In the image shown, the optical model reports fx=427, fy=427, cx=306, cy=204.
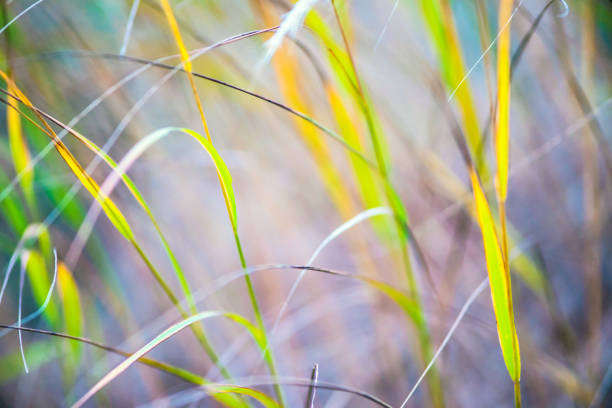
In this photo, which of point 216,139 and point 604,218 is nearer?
point 604,218

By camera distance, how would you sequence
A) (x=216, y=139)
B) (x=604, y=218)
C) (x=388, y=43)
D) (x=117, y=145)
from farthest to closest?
(x=216, y=139) < (x=388, y=43) < (x=117, y=145) < (x=604, y=218)

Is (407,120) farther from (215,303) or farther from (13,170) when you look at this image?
(13,170)

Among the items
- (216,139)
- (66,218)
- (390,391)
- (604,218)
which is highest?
(216,139)

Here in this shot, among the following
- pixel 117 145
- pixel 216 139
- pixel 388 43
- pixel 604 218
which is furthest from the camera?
pixel 216 139

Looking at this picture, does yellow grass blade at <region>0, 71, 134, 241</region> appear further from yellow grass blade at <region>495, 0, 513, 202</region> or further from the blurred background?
yellow grass blade at <region>495, 0, 513, 202</region>

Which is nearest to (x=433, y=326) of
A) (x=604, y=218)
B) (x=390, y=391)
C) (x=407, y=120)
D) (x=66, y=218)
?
(x=390, y=391)

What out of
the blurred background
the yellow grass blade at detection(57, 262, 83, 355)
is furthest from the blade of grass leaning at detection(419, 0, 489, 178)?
the yellow grass blade at detection(57, 262, 83, 355)
